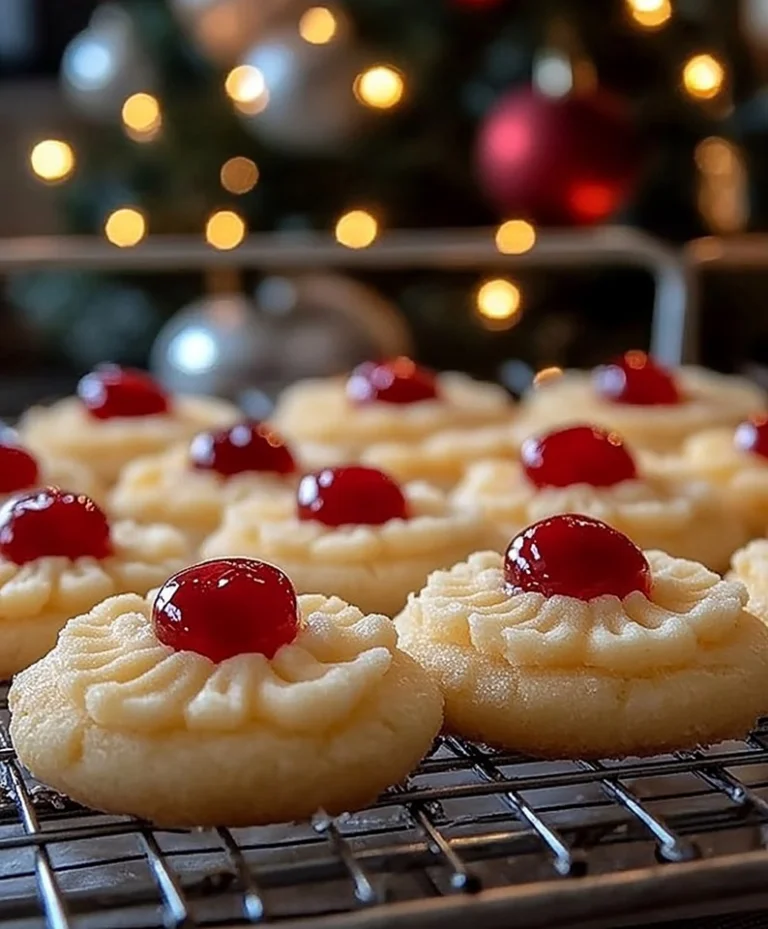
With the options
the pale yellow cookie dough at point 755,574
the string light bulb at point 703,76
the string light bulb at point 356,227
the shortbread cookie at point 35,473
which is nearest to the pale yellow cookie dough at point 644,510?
the pale yellow cookie dough at point 755,574

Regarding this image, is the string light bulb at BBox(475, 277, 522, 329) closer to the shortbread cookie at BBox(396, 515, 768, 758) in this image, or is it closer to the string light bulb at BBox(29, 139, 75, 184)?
the string light bulb at BBox(29, 139, 75, 184)

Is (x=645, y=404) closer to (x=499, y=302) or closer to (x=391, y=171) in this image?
(x=499, y=302)

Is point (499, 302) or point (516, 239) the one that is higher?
point (499, 302)

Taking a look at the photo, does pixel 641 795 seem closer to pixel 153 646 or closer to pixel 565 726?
pixel 565 726

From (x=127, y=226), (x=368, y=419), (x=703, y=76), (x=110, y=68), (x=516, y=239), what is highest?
(x=110, y=68)

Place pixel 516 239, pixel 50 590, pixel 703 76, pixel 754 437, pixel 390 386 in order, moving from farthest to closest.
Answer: pixel 703 76, pixel 516 239, pixel 390 386, pixel 754 437, pixel 50 590

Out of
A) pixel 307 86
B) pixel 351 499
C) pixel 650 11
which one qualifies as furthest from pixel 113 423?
pixel 650 11

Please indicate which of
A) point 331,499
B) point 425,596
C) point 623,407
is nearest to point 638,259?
point 623,407
